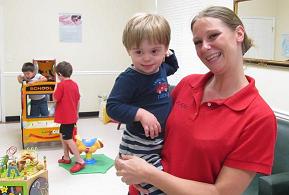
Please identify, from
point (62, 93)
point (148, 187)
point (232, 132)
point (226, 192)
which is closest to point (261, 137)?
point (232, 132)

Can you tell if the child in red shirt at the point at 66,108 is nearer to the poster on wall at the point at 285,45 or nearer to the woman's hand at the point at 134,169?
the poster on wall at the point at 285,45

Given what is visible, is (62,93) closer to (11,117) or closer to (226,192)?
(11,117)

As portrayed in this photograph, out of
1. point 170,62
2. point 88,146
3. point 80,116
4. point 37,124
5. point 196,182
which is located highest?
point 170,62

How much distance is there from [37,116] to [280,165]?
10.7 feet

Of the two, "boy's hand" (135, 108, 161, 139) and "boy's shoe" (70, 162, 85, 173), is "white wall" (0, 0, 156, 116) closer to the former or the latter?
"boy's shoe" (70, 162, 85, 173)

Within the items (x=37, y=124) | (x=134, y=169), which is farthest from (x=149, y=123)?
(x=37, y=124)

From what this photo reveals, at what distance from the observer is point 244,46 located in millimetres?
1196

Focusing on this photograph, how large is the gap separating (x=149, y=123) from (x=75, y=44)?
5.35 metres

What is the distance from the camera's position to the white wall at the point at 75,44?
5852 mm

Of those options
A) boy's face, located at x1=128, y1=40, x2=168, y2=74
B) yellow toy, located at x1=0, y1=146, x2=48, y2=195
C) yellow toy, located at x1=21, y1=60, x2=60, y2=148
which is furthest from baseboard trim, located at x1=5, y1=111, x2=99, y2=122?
boy's face, located at x1=128, y1=40, x2=168, y2=74

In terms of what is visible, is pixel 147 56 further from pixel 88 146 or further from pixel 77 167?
pixel 88 146

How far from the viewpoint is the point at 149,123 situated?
1195 mm

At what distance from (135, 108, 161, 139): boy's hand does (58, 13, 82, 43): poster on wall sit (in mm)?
5283

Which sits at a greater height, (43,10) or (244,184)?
(43,10)
